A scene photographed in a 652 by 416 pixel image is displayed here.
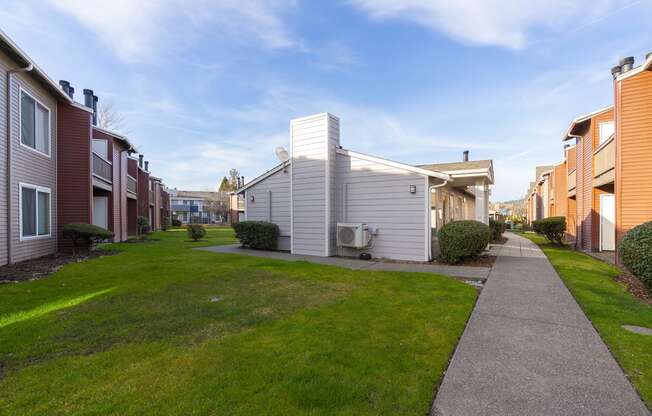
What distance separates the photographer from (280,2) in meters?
9.66

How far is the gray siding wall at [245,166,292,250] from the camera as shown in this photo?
1205 centimetres

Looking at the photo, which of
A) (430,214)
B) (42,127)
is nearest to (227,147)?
(42,127)

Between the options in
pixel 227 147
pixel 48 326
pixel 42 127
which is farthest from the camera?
pixel 227 147

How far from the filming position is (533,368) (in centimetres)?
288

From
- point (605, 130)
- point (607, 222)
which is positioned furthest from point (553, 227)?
point (605, 130)

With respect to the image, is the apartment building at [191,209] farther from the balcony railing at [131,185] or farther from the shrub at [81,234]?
the shrub at [81,234]

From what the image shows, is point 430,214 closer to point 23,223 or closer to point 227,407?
point 227,407

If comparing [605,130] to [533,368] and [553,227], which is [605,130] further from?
[533,368]

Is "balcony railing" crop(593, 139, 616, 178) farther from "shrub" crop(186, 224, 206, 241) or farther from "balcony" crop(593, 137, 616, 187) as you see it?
"shrub" crop(186, 224, 206, 241)

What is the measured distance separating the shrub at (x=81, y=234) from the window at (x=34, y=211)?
58 cm

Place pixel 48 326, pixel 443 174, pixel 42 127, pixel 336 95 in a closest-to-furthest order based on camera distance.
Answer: pixel 48 326 → pixel 443 174 → pixel 42 127 → pixel 336 95

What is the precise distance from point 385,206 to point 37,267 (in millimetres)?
9402

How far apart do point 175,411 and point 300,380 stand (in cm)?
93

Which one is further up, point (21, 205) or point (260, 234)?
point (21, 205)
